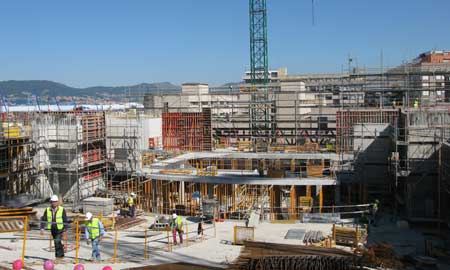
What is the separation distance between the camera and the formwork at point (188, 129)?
1247 inches

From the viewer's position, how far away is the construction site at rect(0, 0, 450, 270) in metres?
12.3

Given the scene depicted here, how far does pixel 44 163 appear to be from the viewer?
21641 mm

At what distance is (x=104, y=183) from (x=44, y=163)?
2815mm

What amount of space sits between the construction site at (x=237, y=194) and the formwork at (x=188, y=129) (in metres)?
1.88

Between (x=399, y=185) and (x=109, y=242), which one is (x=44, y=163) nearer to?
(x=109, y=242)

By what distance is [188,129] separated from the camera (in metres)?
32.2

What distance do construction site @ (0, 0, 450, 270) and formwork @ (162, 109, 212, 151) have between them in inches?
73.9

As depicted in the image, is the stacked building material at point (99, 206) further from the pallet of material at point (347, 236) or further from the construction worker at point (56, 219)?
the construction worker at point (56, 219)

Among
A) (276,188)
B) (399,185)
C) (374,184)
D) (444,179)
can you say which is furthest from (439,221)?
(276,188)

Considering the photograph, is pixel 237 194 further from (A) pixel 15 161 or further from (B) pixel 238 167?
(A) pixel 15 161

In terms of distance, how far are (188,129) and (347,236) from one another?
62.3ft

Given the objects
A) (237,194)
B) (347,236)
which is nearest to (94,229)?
(347,236)

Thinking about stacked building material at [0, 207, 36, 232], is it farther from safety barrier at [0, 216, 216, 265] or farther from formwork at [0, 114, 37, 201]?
formwork at [0, 114, 37, 201]

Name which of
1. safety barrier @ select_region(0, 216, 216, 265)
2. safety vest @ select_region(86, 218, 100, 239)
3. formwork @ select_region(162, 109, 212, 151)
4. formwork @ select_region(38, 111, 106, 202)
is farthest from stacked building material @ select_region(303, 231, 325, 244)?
formwork @ select_region(162, 109, 212, 151)
